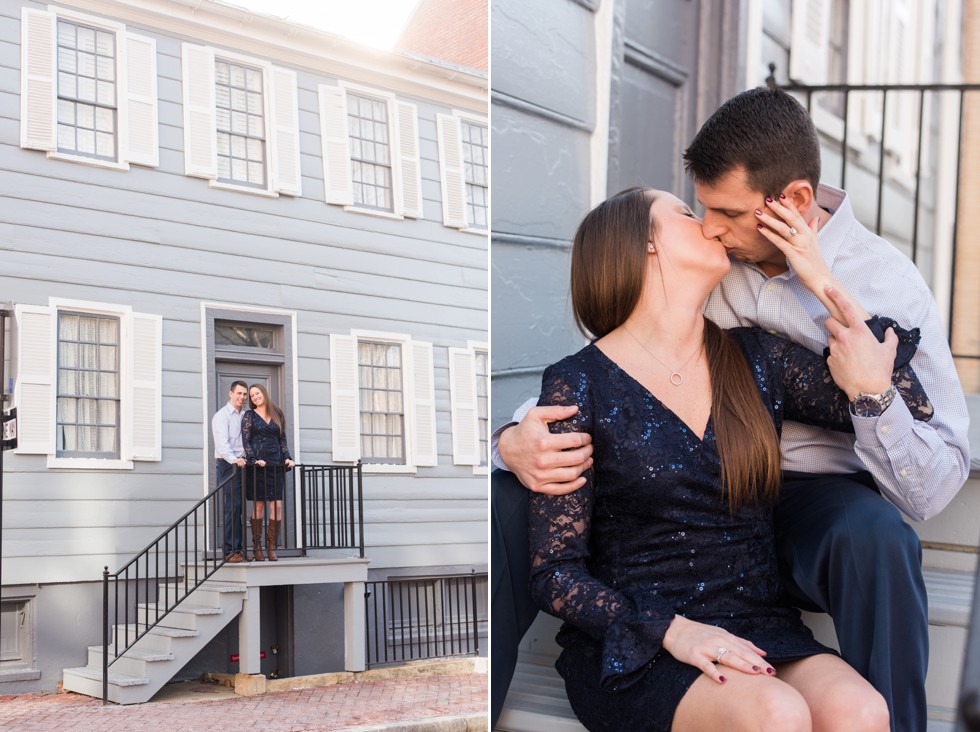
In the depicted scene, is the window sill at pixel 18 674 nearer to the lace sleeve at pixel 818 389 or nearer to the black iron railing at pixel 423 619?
the black iron railing at pixel 423 619

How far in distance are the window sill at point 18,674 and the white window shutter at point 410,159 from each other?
6.92 feet

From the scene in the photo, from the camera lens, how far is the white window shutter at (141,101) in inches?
135

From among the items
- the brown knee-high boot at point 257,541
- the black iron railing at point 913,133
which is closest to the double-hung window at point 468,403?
the brown knee-high boot at point 257,541

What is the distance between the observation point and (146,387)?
3.44 meters

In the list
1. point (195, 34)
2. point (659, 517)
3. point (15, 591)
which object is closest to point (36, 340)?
point (15, 591)

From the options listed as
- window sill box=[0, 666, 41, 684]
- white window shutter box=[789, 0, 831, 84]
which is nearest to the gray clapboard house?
window sill box=[0, 666, 41, 684]

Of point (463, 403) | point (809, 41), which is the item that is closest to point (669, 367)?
point (463, 403)

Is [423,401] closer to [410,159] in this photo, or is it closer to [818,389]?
[410,159]

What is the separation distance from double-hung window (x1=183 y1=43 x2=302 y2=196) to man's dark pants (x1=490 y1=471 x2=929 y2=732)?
2.10 m

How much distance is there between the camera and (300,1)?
379cm

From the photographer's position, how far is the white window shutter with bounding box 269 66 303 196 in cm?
376

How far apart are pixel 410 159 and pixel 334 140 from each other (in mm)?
344

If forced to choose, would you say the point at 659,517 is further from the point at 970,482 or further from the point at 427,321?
the point at 427,321

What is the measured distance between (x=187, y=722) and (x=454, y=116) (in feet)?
8.17
